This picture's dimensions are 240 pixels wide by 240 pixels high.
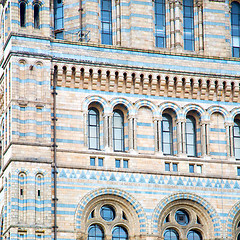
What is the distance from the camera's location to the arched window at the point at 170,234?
4034 centimetres

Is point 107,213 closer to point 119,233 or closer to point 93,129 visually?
point 119,233

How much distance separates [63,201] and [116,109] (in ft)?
15.5

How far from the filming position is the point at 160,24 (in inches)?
1686

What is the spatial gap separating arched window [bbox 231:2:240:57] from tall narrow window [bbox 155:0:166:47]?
3112 millimetres

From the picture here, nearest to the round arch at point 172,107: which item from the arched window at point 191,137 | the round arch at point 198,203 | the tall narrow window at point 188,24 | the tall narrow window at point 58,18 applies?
the arched window at point 191,137

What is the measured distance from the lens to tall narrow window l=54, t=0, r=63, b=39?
42344mm

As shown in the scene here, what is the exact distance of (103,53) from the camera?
135 feet

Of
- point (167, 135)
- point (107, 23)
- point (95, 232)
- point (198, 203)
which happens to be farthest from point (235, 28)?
point (95, 232)

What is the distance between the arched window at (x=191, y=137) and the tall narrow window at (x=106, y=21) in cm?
462

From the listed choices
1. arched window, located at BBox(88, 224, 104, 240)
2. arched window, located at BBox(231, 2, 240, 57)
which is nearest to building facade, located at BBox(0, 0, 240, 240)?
arched window, located at BBox(88, 224, 104, 240)

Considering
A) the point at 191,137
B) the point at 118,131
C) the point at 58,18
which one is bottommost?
the point at 191,137

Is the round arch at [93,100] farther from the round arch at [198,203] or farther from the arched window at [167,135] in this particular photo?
the round arch at [198,203]

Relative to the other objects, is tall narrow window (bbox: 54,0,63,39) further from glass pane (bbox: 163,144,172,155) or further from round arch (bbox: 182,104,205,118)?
glass pane (bbox: 163,144,172,155)

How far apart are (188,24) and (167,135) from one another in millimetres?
4984
